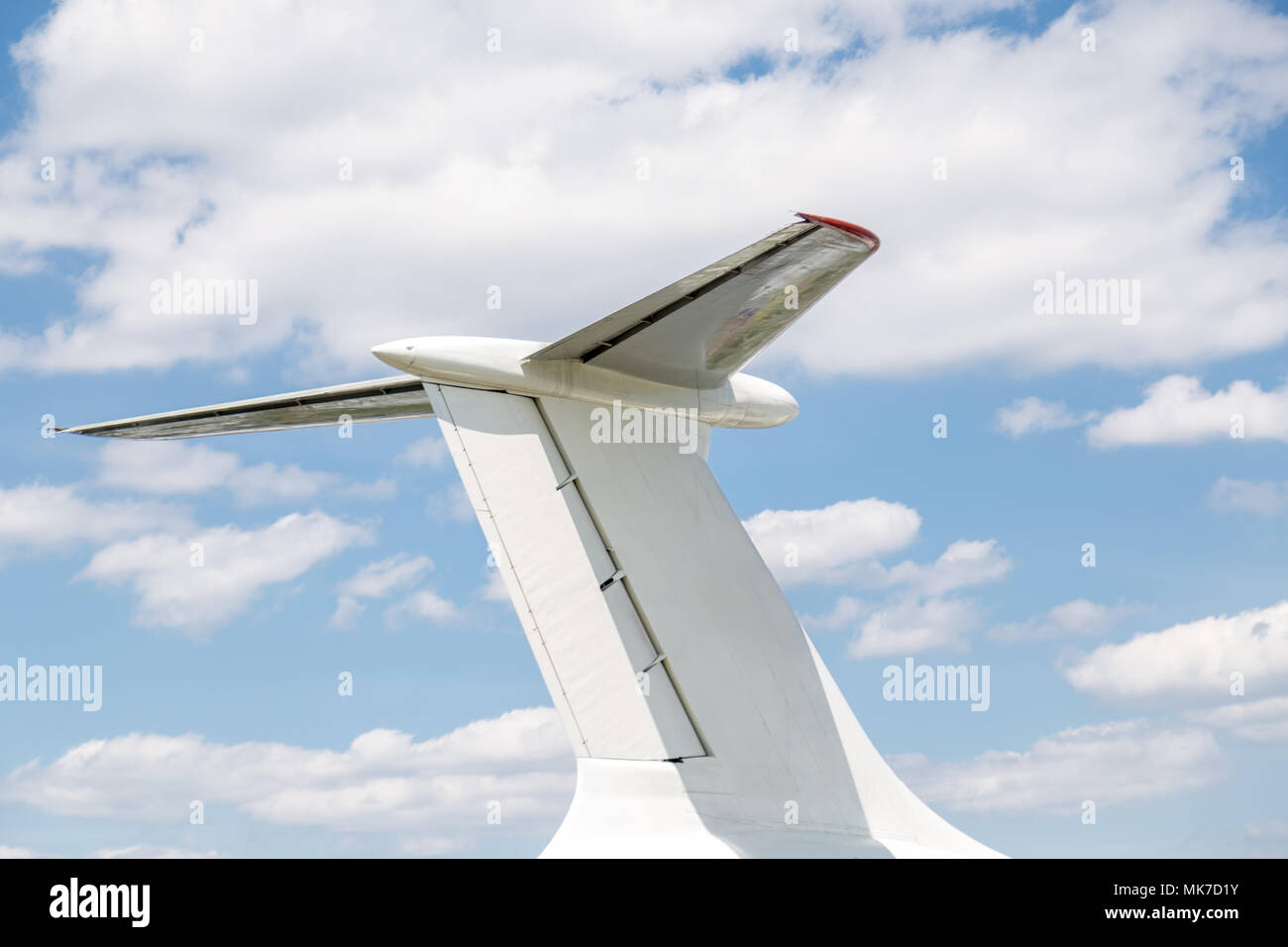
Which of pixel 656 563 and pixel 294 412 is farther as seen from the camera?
pixel 294 412

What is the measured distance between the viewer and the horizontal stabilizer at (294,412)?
10742mm

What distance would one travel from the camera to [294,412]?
36.2 feet

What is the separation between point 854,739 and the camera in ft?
Result: 36.1

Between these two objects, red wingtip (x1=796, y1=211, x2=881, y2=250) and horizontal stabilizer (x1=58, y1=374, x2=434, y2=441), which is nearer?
red wingtip (x1=796, y1=211, x2=881, y2=250)

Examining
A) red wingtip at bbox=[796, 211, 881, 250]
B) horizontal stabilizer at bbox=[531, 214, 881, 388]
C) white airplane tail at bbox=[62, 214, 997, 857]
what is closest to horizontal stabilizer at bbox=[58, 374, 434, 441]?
white airplane tail at bbox=[62, 214, 997, 857]

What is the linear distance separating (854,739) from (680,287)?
4.56m

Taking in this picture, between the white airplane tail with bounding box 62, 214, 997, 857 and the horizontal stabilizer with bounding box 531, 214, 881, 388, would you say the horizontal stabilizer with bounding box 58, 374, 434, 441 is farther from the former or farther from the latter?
the horizontal stabilizer with bounding box 531, 214, 881, 388

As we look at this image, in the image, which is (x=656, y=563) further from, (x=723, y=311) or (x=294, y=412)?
(x=294, y=412)

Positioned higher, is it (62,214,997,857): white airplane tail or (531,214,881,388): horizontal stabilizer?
(531,214,881,388): horizontal stabilizer

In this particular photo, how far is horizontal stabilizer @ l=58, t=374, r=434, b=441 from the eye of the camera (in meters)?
10.7

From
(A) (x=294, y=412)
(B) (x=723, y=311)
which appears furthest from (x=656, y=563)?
(A) (x=294, y=412)

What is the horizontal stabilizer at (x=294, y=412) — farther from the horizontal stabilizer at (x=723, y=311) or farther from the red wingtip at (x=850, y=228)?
the red wingtip at (x=850, y=228)
